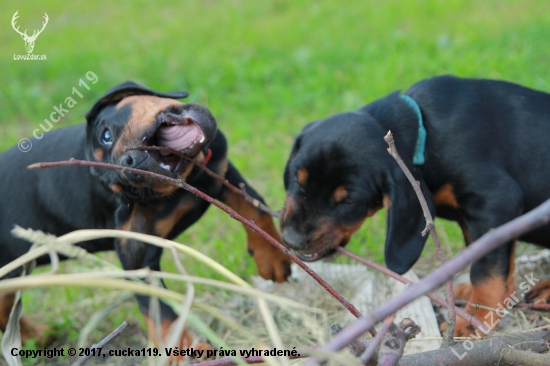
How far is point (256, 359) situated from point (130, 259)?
1297mm

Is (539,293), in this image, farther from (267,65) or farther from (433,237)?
(267,65)

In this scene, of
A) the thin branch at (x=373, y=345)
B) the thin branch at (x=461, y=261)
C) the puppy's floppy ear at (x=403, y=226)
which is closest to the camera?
the thin branch at (x=461, y=261)

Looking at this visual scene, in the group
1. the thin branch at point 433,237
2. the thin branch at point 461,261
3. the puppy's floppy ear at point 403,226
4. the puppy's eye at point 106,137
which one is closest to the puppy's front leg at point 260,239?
the puppy's eye at point 106,137

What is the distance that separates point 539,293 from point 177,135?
7.09 feet

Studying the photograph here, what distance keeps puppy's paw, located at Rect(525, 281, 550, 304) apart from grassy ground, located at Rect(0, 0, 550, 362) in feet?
2.44

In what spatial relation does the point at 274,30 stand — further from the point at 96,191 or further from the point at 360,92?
the point at 96,191

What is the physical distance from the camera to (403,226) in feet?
9.57

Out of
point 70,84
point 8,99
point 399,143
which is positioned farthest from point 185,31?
point 399,143

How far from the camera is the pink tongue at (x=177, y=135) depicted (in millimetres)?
3047

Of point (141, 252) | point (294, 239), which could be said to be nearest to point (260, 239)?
point (294, 239)

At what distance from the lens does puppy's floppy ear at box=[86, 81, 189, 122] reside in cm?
321

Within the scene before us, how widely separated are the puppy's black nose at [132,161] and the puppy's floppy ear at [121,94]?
1.75 feet

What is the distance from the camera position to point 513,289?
309 centimetres

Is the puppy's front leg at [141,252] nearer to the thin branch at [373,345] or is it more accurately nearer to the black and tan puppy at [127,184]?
the black and tan puppy at [127,184]
